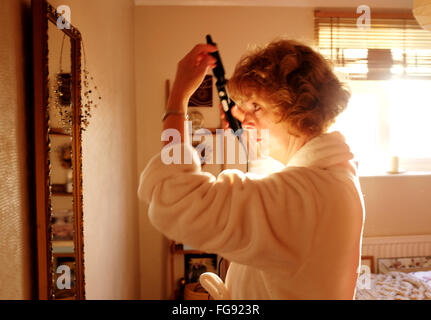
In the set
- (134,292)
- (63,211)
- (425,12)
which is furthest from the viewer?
(134,292)

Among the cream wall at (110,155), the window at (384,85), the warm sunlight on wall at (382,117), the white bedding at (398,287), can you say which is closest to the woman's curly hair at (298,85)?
the cream wall at (110,155)

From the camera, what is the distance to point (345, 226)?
0.48 meters

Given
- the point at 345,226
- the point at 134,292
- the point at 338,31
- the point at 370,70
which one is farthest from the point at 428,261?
the point at 345,226

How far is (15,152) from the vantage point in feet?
2.08

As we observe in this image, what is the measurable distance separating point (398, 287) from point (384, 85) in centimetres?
161

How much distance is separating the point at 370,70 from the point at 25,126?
254 centimetres

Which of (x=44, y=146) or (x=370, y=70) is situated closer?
(x=44, y=146)

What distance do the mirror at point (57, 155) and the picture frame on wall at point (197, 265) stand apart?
1.52 m

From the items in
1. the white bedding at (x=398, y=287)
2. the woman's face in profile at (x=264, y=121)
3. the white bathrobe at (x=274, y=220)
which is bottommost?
the white bedding at (x=398, y=287)

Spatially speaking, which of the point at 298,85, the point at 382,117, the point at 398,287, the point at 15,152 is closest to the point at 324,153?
the point at 298,85

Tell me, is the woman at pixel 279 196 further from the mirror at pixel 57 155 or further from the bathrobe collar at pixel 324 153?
the mirror at pixel 57 155

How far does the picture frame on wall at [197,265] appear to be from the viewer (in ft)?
8.33

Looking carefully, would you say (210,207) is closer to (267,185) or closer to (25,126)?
(267,185)

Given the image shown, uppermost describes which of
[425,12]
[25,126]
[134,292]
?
[425,12]
